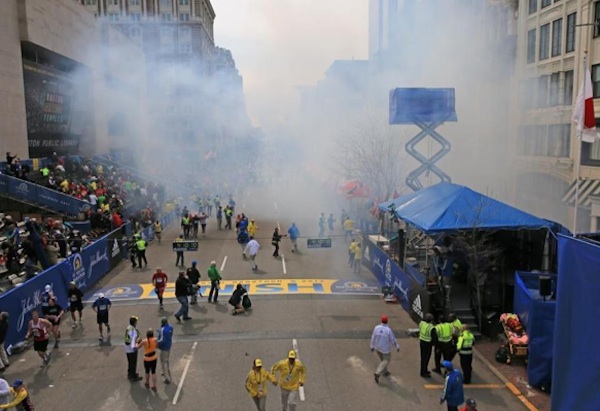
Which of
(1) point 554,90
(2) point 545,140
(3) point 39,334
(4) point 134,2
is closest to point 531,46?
(1) point 554,90

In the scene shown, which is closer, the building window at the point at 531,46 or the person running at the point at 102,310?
the person running at the point at 102,310

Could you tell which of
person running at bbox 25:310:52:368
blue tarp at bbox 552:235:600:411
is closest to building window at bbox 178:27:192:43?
person running at bbox 25:310:52:368

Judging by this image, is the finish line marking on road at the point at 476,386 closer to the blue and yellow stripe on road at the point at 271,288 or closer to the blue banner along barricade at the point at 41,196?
the blue and yellow stripe on road at the point at 271,288

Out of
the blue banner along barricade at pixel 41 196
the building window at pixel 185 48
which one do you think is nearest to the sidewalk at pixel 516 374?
the blue banner along barricade at pixel 41 196

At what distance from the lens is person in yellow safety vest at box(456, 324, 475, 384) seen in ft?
32.0

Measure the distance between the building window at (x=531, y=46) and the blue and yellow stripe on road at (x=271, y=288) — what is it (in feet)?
61.9

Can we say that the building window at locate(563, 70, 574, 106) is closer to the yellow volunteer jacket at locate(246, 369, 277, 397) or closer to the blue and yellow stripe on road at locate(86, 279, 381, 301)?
the blue and yellow stripe on road at locate(86, 279, 381, 301)

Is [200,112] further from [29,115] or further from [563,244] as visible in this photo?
[563,244]

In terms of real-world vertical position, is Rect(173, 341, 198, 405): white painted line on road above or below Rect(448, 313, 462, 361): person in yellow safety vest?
below

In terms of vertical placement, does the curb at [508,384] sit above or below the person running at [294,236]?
below

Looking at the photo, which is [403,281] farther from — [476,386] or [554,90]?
[554,90]

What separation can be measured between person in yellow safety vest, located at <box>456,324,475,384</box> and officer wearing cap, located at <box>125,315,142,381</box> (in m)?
5.68

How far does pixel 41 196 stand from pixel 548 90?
23.9 m

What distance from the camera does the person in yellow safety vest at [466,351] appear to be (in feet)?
32.0
